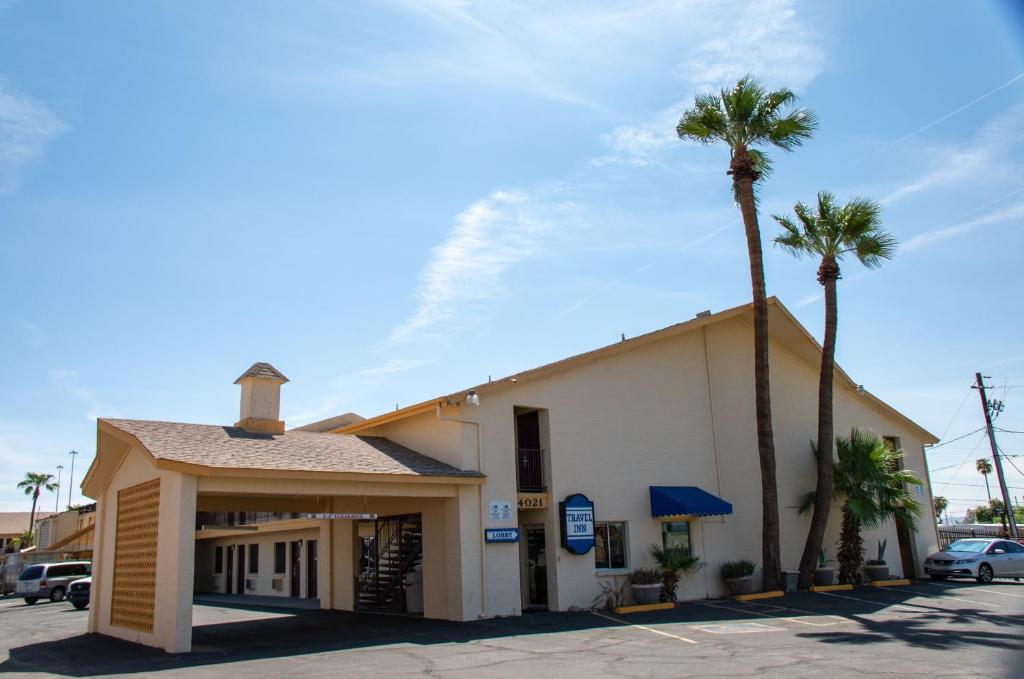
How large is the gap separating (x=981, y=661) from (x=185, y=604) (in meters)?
12.0

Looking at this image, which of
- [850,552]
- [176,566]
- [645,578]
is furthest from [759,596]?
[176,566]

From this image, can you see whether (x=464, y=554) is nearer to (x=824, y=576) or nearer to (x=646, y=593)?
(x=646, y=593)

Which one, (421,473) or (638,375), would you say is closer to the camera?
(421,473)

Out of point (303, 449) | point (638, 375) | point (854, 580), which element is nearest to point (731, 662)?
point (303, 449)

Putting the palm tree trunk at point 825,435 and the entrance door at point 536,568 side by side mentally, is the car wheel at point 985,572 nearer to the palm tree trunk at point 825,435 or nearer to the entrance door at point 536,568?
the palm tree trunk at point 825,435

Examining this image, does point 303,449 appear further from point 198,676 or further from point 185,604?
point 198,676

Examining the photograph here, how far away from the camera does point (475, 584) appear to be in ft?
57.7

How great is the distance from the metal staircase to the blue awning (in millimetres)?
6089

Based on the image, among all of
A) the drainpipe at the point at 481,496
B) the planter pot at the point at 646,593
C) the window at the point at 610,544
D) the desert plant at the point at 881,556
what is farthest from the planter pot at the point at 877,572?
the drainpipe at the point at 481,496

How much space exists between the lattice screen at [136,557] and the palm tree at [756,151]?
14779 millimetres

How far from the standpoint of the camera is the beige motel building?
51.3 ft

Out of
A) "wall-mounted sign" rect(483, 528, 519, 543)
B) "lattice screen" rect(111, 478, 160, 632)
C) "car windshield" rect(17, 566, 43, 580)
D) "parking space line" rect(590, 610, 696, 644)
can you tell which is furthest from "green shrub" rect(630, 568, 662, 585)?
"car windshield" rect(17, 566, 43, 580)

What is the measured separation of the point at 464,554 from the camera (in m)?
17.5

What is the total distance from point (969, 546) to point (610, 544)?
13628 millimetres
